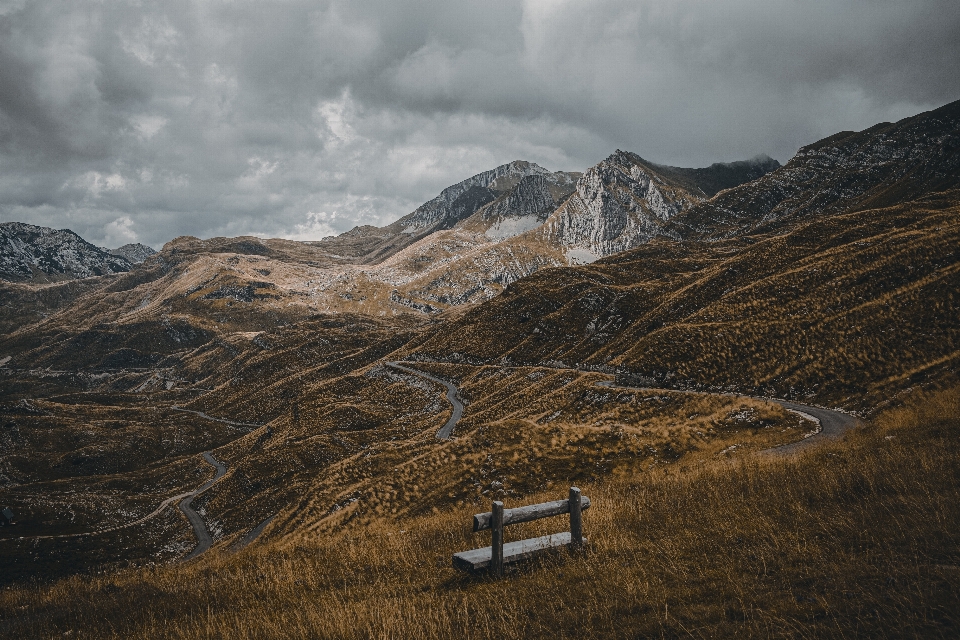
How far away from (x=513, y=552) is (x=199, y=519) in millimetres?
100219

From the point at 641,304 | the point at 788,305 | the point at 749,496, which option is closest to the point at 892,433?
the point at 749,496

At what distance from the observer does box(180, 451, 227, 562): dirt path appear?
7296 cm

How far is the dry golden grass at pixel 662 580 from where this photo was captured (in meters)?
Result: 6.42

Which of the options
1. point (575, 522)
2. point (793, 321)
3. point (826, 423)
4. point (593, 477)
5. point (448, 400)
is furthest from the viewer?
point (448, 400)

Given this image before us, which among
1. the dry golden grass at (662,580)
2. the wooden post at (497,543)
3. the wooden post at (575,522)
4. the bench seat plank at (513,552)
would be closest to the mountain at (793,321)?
the dry golden grass at (662,580)

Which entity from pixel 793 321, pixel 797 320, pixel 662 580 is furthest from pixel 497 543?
pixel 797 320

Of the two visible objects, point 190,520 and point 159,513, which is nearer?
point 190,520

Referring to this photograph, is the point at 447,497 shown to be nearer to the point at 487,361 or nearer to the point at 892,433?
the point at 892,433

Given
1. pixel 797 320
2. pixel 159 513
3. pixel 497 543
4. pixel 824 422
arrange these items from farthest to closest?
pixel 159 513, pixel 797 320, pixel 824 422, pixel 497 543

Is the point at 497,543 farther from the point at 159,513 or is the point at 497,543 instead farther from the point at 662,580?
the point at 159,513

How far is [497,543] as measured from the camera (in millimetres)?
9648

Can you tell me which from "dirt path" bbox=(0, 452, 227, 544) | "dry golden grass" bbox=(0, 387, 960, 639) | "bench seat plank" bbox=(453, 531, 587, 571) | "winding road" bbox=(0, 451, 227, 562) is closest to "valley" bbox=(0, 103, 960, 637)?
"dry golden grass" bbox=(0, 387, 960, 639)

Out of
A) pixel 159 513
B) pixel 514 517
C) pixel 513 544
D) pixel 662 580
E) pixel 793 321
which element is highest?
pixel 793 321

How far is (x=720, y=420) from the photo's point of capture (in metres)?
42.5
